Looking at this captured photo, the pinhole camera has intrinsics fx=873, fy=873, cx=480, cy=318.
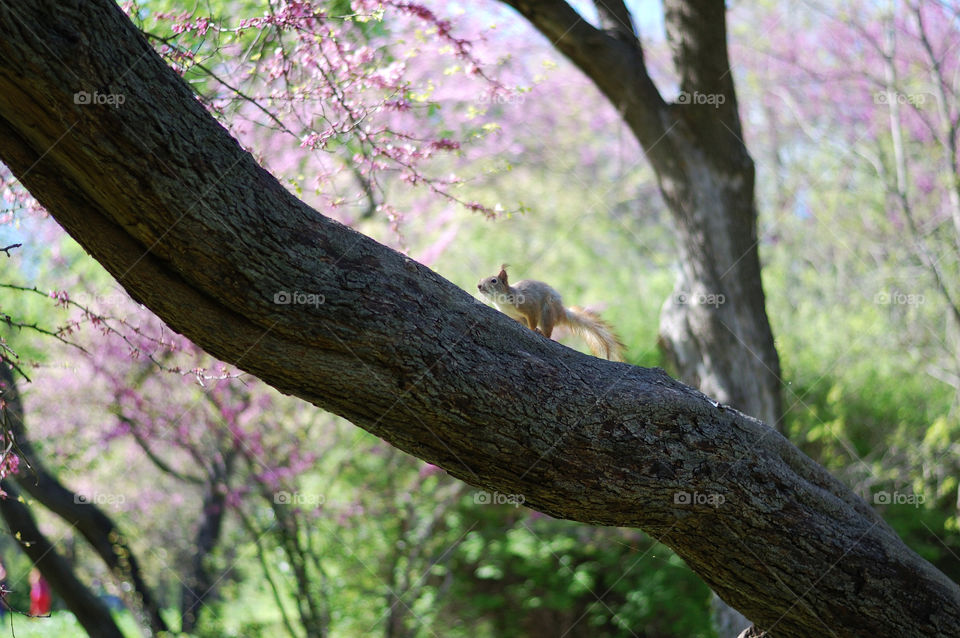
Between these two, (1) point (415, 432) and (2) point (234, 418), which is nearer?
(1) point (415, 432)

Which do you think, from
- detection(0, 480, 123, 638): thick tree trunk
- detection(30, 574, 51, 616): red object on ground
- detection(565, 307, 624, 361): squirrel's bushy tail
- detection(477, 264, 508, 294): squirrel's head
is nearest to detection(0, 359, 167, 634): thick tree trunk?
detection(0, 480, 123, 638): thick tree trunk

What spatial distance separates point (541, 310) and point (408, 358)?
1.96 metres

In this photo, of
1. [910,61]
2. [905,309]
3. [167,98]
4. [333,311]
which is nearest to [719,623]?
[333,311]

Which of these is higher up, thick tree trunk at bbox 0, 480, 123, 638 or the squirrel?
the squirrel

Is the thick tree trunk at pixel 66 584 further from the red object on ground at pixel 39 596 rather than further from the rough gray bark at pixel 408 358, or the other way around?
the rough gray bark at pixel 408 358

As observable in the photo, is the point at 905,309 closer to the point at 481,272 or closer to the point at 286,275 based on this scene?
the point at 481,272

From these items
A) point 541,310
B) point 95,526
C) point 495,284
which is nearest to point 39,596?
point 95,526

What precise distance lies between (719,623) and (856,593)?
2165mm

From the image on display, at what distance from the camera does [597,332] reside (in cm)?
439

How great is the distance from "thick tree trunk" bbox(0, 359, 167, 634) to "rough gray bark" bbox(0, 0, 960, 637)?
4402mm

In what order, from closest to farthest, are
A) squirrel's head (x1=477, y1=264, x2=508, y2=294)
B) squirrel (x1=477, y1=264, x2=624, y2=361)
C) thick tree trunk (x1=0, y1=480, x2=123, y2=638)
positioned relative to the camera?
squirrel (x1=477, y1=264, x2=624, y2=361), squirrel's head (x1=477, y1=264, x2=508, y2=294), thick tree trunk (x1=0, y1=480, x2=123, y2=638)

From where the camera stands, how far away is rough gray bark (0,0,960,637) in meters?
2.29

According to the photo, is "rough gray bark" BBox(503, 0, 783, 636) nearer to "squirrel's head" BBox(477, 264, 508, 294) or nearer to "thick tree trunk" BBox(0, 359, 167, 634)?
"squirrel's head" BBox(477, 264, 508, 294)

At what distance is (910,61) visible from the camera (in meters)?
9.44
